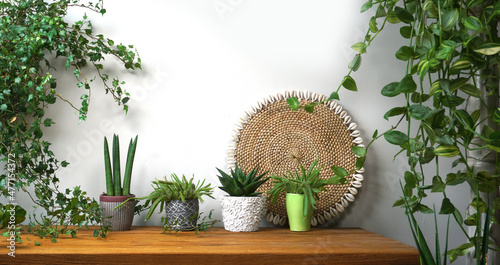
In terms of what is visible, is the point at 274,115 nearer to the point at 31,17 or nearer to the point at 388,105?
the point at 388,105

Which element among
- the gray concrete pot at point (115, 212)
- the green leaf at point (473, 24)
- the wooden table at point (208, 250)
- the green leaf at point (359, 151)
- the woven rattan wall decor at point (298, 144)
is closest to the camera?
the green leaf at point (473, 24)

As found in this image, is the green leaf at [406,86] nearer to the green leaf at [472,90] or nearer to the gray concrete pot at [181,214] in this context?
the green leaf at [472,90]

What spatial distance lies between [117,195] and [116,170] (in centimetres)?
8

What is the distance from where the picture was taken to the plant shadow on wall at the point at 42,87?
1228mm

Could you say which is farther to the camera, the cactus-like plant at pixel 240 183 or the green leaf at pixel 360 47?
the cactus-like plant at pixel 240 183

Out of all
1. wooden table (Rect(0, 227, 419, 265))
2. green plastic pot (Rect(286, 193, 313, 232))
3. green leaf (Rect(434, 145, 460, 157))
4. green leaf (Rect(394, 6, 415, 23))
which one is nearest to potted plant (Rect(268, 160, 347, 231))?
green plastic pot (Rect(286, 193, 313, 232))

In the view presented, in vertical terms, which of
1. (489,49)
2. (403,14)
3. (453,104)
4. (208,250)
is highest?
(403,14)

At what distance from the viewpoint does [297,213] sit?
1321mm

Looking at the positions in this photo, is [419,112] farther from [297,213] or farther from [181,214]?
[181,214]

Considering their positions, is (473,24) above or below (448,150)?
above

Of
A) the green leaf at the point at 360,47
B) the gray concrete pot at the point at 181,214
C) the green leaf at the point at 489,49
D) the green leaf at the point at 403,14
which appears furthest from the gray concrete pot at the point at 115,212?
the green leaf at the point at 489,49

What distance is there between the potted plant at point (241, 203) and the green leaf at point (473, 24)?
701mm

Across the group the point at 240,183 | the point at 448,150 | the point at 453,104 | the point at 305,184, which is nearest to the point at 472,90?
the point at 453,104

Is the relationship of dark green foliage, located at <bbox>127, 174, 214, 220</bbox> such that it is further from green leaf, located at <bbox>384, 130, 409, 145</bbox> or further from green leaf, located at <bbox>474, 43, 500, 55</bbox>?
green leaf, located at <bbox>474, 43, 500, 55</bbox>
